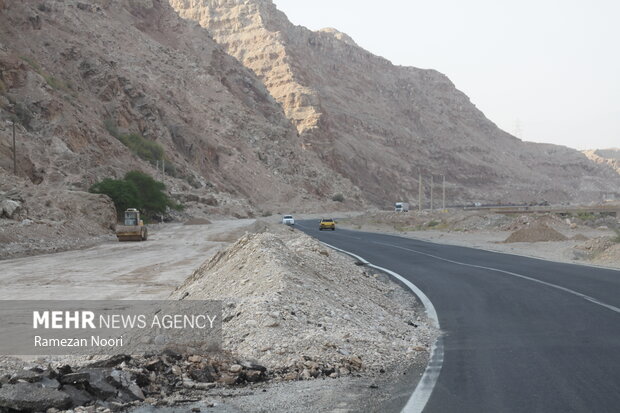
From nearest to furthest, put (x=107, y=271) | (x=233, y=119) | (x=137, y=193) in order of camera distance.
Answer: (x=107, y=271) < (x=137, y=193) < (x=233, y=119)

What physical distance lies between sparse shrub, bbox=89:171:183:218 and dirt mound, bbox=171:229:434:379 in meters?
40.9

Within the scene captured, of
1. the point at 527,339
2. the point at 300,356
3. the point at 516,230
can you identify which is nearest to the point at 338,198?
the point at 516,230

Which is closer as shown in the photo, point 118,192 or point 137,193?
point 118,192

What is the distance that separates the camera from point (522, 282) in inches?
604

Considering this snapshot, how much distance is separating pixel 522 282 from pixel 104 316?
31.3 feet

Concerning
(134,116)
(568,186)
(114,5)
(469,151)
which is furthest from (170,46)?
(568,186)

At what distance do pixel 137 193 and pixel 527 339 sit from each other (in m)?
49.1

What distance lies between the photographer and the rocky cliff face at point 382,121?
131250mm

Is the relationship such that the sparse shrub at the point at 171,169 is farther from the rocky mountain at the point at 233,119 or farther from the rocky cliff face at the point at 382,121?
the rocky cliff face at the point at 382,121

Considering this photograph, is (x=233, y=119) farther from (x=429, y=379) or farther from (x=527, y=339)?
(x=429, y=379)

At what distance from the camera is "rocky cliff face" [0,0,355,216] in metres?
58.4

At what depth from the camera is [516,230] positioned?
3856 cm

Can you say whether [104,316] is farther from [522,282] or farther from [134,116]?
[134,116]

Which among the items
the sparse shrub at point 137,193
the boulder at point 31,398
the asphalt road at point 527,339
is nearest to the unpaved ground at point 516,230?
the asphalt road at point 527,339
